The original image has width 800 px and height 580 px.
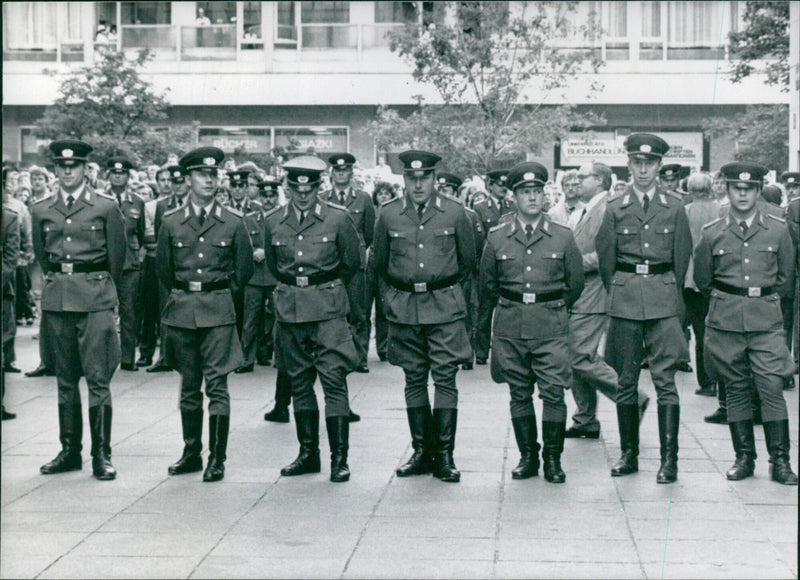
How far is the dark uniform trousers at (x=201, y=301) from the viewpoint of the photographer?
8.32 m

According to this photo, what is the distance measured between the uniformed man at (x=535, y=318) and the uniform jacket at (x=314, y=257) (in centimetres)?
98

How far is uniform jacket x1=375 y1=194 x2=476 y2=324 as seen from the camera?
828 cm

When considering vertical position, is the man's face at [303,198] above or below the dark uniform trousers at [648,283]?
above

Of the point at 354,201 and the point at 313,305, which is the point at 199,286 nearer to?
the point at 313,305

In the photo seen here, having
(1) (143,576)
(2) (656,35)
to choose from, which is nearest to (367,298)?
(1) (143,576)

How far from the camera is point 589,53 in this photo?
19.8 meters

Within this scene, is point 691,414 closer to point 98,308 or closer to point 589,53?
point 98,308

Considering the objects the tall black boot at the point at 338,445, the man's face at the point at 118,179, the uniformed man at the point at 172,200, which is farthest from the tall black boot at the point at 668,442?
the man's face at the point at 118,179

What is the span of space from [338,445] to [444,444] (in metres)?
0.66

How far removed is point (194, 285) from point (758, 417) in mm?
4477

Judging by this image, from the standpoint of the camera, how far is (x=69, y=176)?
836 cm

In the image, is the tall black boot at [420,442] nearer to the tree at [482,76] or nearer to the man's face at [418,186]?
the man's face at [418,186]

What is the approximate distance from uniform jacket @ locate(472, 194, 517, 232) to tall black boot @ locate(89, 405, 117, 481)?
22.7 feet

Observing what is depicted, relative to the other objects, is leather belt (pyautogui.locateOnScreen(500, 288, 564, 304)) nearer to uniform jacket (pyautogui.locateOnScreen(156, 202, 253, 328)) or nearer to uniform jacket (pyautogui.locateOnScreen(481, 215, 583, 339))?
uniform jacket (pyautogui.locateOnScreen(481, 215, 583, 339))
